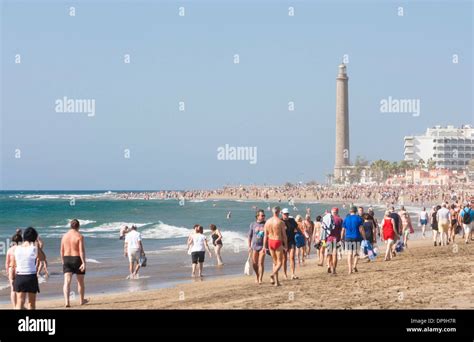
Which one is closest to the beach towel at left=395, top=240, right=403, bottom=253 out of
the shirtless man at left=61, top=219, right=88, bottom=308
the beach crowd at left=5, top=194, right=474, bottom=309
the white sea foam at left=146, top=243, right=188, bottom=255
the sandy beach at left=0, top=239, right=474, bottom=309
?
the beach crowd at left=5, top=194, right=474, bottom=309

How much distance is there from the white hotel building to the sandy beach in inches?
5624

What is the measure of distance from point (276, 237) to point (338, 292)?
1941mm

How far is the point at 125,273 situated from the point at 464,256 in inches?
365

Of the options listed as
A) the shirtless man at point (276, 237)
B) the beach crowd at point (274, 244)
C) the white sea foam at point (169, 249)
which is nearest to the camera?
the beach crowd at point (274, 244)

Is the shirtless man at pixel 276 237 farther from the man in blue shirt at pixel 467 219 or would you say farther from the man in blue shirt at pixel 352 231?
the man in blue shirt at pixel 467 219

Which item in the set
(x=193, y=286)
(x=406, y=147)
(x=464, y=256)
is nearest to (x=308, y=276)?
(x=193, y=286)

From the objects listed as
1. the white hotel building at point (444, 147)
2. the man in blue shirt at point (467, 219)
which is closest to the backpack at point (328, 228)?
the man in blue shirt at point (467, 219)

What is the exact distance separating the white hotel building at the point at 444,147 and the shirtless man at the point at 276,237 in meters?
145

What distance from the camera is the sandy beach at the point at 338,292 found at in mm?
12094

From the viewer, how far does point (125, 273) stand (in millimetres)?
21812

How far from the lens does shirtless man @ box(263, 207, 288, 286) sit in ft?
49.0

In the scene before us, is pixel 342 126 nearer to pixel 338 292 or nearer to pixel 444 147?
pixel 444 147
